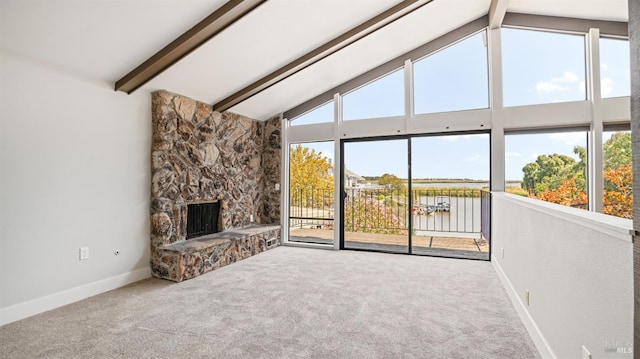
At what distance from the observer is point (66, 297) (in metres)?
2.93

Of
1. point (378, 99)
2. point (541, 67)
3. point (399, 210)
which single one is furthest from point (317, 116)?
point (541, 67)

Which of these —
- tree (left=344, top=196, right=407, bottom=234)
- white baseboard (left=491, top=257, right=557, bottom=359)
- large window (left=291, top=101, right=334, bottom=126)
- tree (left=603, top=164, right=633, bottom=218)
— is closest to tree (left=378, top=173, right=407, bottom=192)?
tree (left=344, top=196, right=407, bottom=234)

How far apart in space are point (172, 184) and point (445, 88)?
4.32 m

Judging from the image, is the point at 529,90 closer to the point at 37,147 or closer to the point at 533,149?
the point at 533,149

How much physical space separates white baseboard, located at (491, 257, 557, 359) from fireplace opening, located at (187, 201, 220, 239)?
4.04 m

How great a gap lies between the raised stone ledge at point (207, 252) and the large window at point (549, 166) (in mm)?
3970

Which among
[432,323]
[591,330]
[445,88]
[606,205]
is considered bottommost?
[432,323]

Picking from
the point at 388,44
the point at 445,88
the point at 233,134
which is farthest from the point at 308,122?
the point at 445,88

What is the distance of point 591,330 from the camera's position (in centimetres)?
142

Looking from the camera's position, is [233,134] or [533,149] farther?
[233,134]

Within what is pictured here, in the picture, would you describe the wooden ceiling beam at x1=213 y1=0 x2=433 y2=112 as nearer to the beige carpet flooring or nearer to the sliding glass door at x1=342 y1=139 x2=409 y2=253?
the sliding glass door at x1=342 y1=139 x2=409 y2=253

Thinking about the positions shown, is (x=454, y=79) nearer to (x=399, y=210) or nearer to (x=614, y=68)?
(x=614, y=68)

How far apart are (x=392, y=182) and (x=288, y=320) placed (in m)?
3.16

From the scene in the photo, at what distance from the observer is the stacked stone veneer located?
3.76 m
